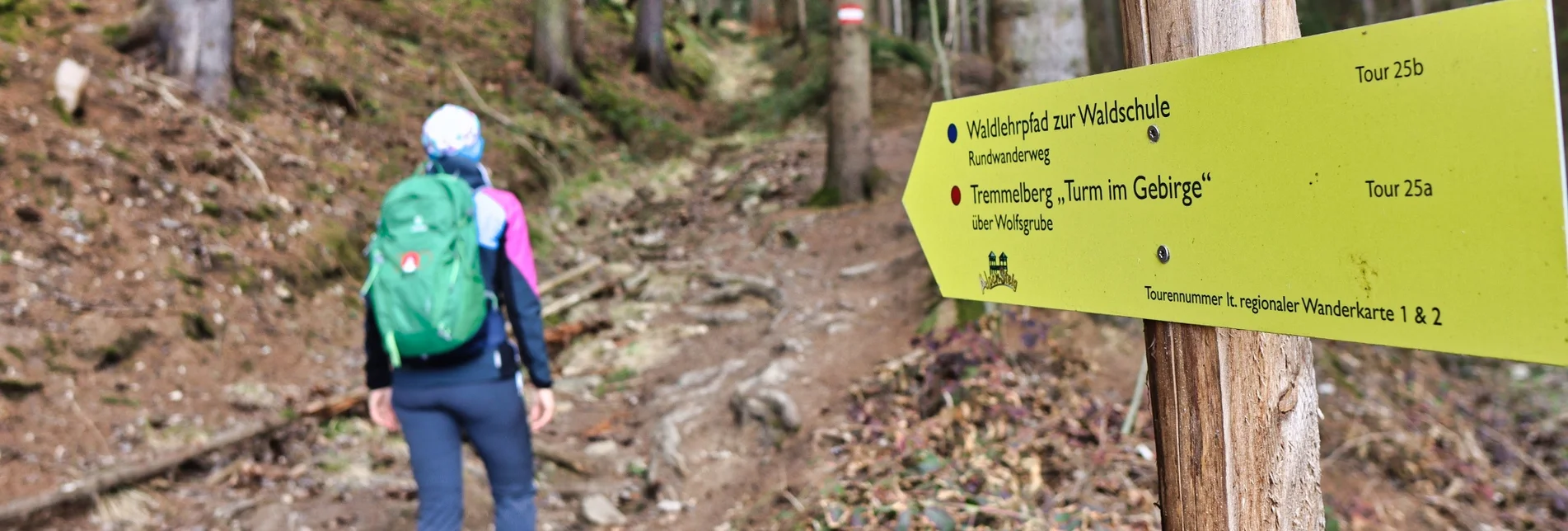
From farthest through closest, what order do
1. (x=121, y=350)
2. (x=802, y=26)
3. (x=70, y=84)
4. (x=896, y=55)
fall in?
(x=802, y=26), (x=896, y=55), (x=70, y=84), (x=121, y=350)

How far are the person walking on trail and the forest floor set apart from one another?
1629 millimetres

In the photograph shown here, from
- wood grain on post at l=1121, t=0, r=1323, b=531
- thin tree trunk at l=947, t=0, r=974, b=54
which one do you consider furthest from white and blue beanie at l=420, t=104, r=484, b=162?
thin tree trunk at l=947, t=0, r=974, b=54

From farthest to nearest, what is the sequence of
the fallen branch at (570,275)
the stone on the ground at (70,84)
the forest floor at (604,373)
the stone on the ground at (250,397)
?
the fallen branch at (570,275)
the stone on the ground at (70,84)
the stone on the ground at (250,397)
the forest floor at (604,373)

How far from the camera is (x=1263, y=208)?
1305 millimetres

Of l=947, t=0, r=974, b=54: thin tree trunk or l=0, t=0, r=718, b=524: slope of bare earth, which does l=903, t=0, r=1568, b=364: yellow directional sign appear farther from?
l=947, t=0, r=974, b=54: thin tree trunk

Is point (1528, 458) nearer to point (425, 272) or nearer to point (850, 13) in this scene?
point (850, 13)

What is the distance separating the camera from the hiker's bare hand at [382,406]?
332 centimetres

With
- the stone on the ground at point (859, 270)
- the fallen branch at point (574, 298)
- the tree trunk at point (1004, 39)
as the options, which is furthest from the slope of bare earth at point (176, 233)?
the tree trunk at point (1004, 39)

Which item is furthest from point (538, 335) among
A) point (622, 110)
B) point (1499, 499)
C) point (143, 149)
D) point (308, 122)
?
point (622, 110)

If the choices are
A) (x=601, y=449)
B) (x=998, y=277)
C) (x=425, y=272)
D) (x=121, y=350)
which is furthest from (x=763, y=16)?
(x=998, y=277)

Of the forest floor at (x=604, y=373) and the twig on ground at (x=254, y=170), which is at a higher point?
the twig on ground at (x=254, y=170)

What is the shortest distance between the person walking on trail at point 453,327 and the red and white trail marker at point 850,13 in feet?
20.7

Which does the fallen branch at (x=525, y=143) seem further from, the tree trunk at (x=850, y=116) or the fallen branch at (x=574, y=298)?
the tree trunk at (x=850, y=116)

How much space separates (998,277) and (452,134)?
7.45 feet
